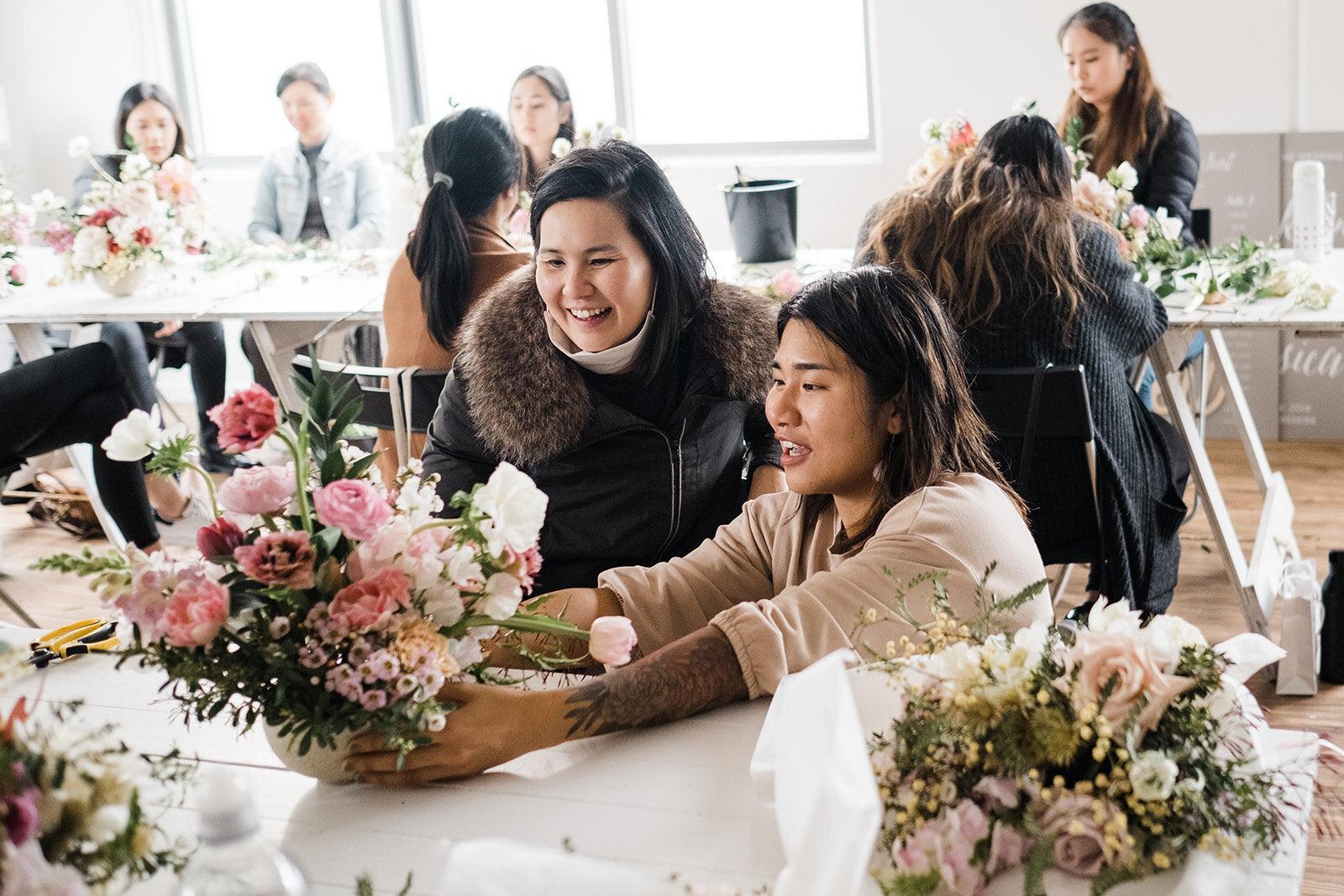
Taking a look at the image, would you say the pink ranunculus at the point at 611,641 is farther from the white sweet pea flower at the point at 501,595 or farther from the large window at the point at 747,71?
the large window at the point at 747,71

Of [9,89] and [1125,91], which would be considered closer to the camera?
[1125,91]

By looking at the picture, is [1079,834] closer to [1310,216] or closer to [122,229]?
[1310,216]

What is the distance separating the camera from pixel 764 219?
12.2 ft

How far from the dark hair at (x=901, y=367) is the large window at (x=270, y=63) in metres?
5.00

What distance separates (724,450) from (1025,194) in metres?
0.83

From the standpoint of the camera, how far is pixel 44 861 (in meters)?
0.95

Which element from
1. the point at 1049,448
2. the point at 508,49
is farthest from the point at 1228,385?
the point at 508,49

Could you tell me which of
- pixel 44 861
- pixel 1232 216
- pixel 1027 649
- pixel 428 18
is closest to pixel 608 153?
pixel 1027 649

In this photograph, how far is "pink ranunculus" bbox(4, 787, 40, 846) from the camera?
92 cm

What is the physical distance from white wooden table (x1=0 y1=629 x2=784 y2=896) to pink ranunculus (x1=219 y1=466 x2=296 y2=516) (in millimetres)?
234

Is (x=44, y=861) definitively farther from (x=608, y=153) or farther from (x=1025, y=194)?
(x=1025, y=194)

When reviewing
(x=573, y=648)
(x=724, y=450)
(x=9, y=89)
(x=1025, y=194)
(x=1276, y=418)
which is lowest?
(x=1276, y=418)

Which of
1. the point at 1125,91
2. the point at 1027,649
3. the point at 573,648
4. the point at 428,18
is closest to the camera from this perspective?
the point at 1027,649

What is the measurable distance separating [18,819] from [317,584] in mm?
489
